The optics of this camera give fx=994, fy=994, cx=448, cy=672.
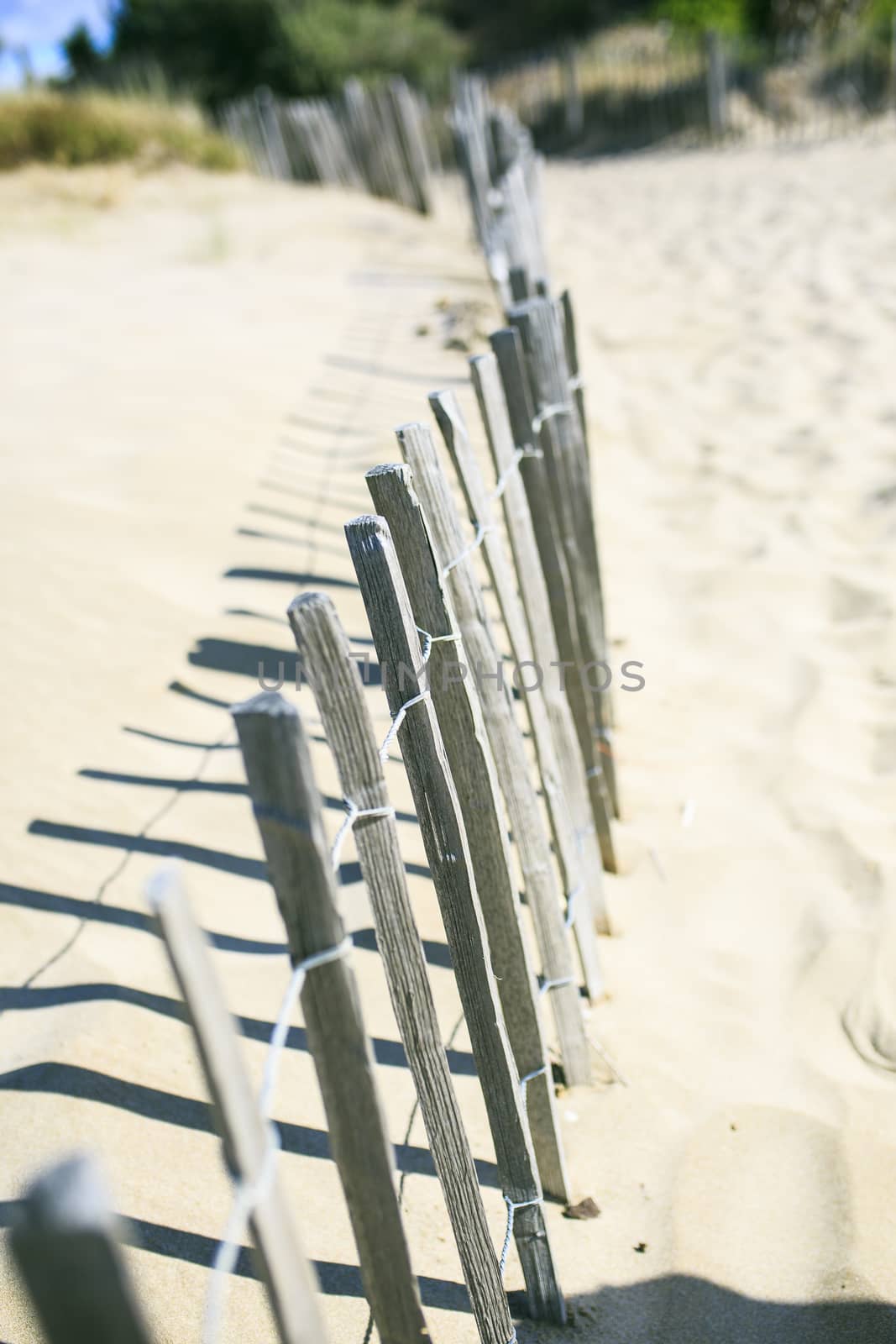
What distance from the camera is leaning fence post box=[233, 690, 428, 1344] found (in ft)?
2.93

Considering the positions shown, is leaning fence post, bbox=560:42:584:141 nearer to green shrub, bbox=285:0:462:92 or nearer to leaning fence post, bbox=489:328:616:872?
green shrub, bbox=285:0:462:92

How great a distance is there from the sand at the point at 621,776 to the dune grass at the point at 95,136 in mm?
6918

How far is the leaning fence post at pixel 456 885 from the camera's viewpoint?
1.21 m

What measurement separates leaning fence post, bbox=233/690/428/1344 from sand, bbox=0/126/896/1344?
60 cm

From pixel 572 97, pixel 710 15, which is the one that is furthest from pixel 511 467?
pixel 710 15

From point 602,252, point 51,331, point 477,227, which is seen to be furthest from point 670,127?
point 51,331

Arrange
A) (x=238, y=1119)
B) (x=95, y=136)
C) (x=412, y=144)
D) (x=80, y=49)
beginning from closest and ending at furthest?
(x=238, y=1119)
(x=412, y=144)
(x=95, y=136)
(x=80, y=49)

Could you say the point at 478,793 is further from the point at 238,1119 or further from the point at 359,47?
the point at 359,47

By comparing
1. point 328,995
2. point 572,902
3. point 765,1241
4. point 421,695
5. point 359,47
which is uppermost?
point 359,47

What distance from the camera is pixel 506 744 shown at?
1685mm

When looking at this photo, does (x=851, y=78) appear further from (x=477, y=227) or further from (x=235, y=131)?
(x=477, y=227)

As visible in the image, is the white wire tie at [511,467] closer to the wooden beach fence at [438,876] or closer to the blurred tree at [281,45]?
the wooden beach fence at [438,876]

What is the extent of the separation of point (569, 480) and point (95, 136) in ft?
41.4

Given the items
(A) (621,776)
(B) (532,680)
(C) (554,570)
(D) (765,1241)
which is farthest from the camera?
(A) (621,776)
